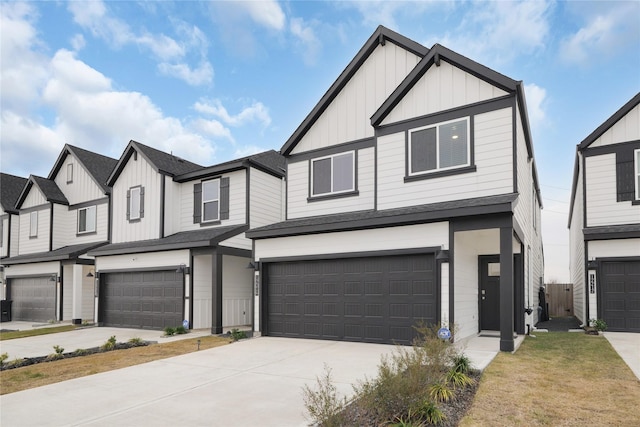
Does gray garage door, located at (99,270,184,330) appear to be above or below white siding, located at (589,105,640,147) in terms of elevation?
below

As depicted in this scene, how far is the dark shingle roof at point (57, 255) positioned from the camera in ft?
64.7

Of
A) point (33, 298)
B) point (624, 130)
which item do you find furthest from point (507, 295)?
point (33, 298)

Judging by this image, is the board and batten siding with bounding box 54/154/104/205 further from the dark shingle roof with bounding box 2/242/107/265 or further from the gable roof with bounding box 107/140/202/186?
the gable roof with bounding box 107/140/202/186

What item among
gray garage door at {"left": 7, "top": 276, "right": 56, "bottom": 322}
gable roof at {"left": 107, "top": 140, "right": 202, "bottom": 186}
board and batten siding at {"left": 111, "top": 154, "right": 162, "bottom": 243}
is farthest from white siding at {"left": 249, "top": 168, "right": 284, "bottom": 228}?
gray garage door at {"left": 7, "top": 276, "right": 56, "bottom": 322}

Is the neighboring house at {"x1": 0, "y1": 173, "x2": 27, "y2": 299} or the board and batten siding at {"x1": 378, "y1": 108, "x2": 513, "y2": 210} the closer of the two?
the board and batten siding at {"x1": 378, "y1": 108, "x2": 513, "y2": 210}

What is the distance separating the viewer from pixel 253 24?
17.2 meters

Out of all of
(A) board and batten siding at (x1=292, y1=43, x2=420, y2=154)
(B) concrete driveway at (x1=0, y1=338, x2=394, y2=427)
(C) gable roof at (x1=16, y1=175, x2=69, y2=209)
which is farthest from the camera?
(C) gable roof at (x1=16, y1=175, x2=69, y2=209)

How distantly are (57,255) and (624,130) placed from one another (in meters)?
23.2

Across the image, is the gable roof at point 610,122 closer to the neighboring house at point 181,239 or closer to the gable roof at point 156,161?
the neighboring house at point 181,239

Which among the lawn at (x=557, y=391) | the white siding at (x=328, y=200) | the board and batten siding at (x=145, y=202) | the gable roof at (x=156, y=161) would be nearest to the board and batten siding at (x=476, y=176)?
the white siding at (x=328, y=200)

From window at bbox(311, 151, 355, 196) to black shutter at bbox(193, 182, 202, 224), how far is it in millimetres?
5450

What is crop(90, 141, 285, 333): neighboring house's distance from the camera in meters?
15.5

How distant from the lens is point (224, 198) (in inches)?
661

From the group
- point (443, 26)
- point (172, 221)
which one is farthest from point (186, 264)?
point (443, 26)
